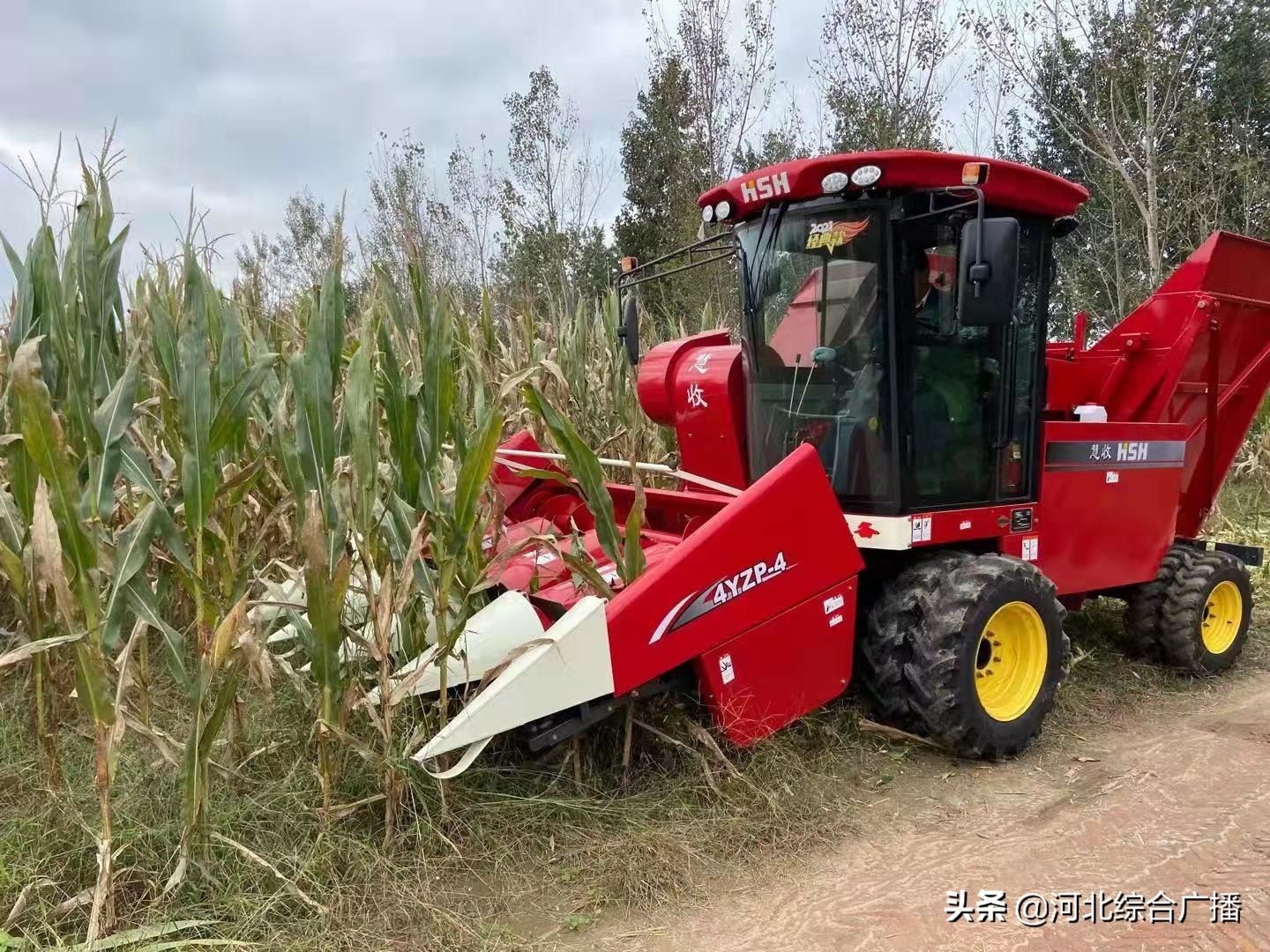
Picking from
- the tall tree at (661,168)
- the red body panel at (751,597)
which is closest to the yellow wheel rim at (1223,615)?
the red body panel at (751,597)

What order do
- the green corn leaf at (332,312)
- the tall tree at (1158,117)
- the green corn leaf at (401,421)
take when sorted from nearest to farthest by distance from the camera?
the green corn leaf at (332,312) → the green corn leaf at (401,421) → the tall tree at (1158,117)

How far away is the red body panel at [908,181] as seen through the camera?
10.2 ft

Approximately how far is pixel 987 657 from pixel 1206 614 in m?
1.87

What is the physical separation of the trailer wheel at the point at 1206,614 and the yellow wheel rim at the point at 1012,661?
130cm

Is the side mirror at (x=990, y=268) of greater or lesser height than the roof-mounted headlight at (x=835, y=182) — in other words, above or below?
below

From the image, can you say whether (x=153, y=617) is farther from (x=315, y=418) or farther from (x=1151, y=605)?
(x=1151, y=605)

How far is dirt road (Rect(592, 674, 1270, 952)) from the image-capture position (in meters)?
2.30

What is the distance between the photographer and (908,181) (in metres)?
3.14

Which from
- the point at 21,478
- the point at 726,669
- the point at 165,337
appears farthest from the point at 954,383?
the point at 21,478

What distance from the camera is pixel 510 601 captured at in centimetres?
279

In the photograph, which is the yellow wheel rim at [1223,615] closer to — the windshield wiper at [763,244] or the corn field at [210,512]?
the windshield wiper at [763,244]

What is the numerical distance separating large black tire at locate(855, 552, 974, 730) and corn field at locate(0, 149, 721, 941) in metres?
1.12

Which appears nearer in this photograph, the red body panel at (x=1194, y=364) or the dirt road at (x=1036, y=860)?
the dirt road at (x=1036, y=860)

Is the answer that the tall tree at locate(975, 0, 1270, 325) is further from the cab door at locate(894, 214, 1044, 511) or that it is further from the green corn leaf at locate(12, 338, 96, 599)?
the green corn leaf at locate(12, 338, 96, 599)
